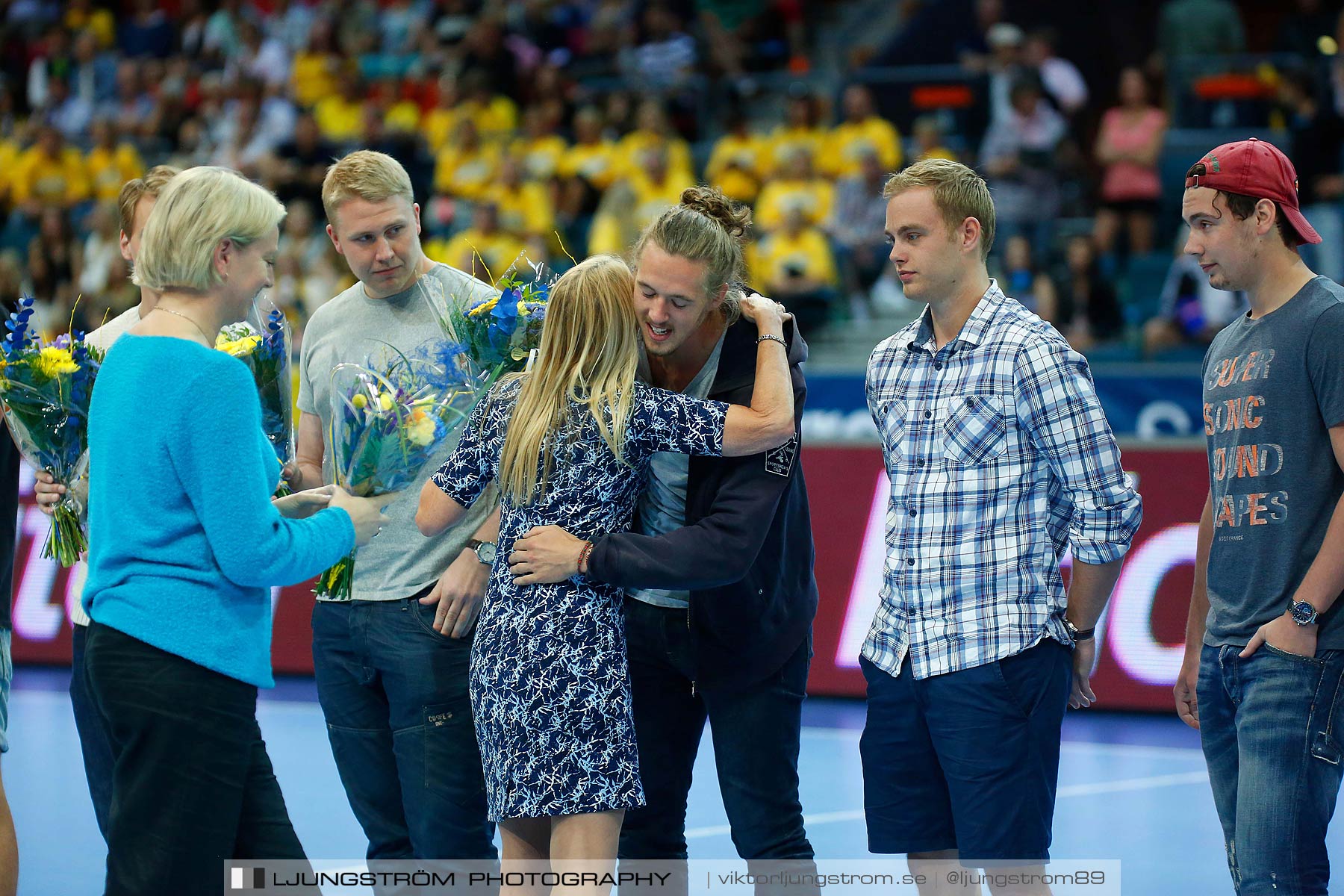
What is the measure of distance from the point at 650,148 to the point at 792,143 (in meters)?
1.19

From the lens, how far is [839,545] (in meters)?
7.55

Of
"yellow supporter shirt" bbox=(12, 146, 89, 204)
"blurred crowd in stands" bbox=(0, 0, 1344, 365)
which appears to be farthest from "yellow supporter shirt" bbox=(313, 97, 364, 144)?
"yellow supporter shirt" bbox=(12, 146, 89, 204)

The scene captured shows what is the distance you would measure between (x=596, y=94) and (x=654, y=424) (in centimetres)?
1132

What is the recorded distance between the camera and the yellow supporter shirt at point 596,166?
12938 mm

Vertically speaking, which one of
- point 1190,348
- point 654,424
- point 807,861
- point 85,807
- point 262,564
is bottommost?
point 85,807

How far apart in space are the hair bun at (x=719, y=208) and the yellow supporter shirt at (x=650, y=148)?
912 centimetres

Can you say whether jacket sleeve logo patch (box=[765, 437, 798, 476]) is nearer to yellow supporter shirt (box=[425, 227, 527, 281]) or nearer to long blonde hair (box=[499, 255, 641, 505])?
long blonde hair (box=[499, 255, 641, 505])

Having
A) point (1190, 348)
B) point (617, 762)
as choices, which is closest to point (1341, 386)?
point (617, 762)

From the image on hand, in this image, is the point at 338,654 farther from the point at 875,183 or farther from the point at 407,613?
the point at 875,183

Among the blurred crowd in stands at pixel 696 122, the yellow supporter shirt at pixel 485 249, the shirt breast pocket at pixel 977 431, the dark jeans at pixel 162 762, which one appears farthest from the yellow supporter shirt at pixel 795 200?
the dark jeans at pixel 162 762

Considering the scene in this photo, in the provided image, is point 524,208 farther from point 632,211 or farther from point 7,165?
point 7,165

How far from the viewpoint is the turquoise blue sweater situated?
9.22 ft

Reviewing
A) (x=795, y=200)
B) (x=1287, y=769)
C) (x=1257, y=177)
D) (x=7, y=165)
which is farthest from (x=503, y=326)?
(x=7, y=165)

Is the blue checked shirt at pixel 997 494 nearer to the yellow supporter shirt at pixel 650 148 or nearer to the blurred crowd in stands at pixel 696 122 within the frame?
Result: the blurred crowd in stands at pixel 696 122
